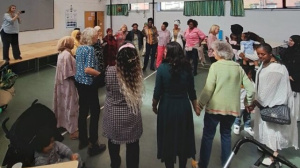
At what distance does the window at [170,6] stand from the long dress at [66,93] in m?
7.33

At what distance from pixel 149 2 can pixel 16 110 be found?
7.49 m

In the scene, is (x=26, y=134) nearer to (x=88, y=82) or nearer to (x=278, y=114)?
(x=88, y=82)

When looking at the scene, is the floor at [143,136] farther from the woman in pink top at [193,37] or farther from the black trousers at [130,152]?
the woman in pink top at [193,37]

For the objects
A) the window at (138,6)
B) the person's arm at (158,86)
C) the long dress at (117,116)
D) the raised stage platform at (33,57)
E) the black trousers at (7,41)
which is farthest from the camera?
the window at (138,6)

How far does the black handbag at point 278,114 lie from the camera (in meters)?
2.63

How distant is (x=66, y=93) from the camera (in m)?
3.25

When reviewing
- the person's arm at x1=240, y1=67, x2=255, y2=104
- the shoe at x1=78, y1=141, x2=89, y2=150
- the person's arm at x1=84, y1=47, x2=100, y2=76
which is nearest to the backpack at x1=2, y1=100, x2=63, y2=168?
the person's arm at x1=84, y1=47, x2=100, y2=76

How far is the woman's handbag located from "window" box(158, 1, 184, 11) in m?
7.63

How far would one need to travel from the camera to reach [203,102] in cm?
248

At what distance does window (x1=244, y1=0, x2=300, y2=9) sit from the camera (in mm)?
7176

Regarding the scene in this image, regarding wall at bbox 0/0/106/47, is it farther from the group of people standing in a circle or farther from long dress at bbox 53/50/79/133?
the group of people standing in a circle

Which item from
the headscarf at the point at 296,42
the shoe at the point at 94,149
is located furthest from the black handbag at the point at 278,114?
the shoe at the point at 94,149

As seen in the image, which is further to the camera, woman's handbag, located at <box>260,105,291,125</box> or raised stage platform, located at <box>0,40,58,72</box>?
raised stage platform, located at <box>0,40,58,72</box>

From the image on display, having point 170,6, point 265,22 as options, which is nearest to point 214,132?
point 265,22
